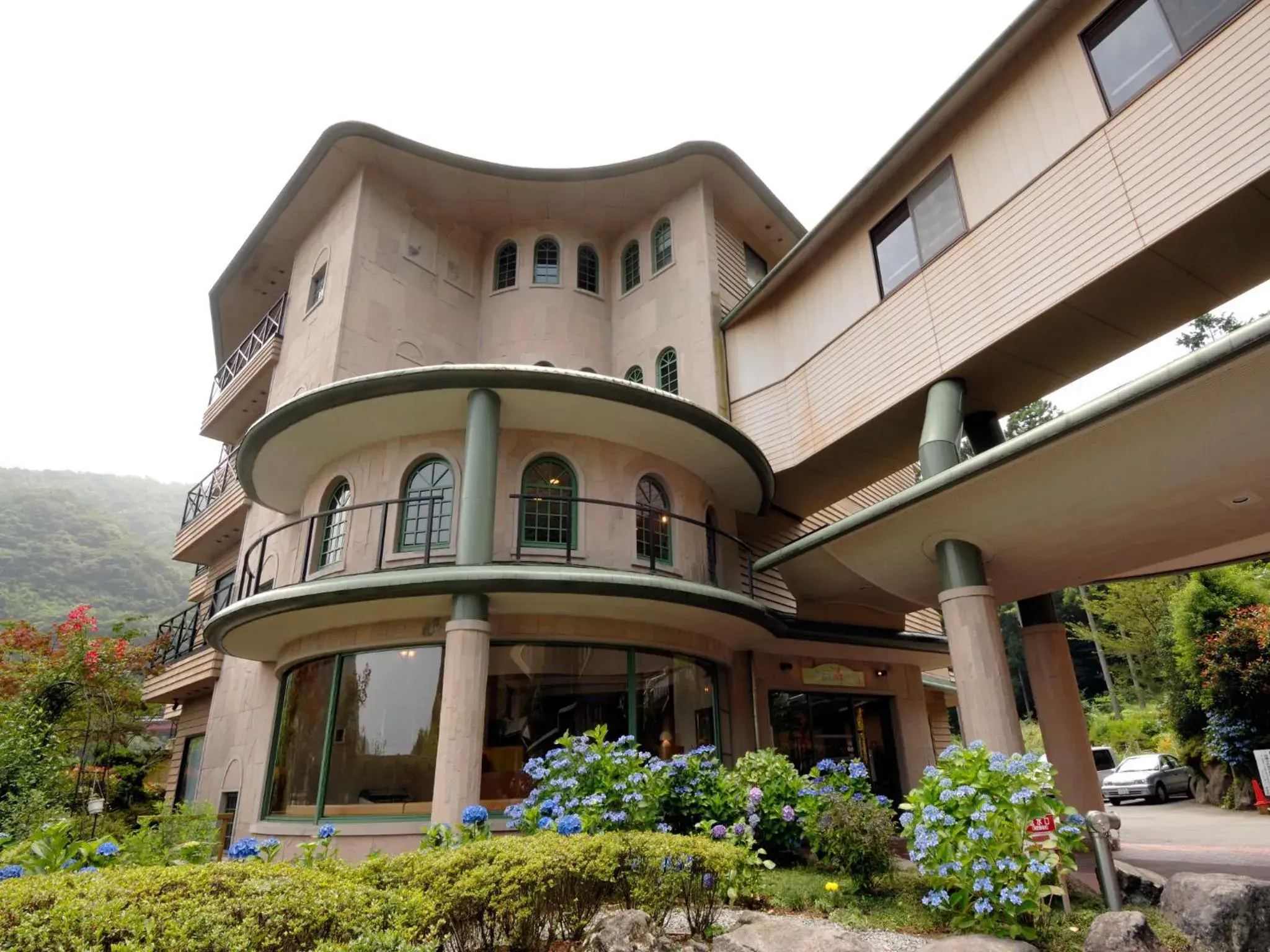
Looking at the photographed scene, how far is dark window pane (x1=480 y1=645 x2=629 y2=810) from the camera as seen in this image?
9.73 metres

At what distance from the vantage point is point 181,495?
132625mm

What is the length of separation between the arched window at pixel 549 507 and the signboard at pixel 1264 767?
17158mm

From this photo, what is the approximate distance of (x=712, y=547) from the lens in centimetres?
1367

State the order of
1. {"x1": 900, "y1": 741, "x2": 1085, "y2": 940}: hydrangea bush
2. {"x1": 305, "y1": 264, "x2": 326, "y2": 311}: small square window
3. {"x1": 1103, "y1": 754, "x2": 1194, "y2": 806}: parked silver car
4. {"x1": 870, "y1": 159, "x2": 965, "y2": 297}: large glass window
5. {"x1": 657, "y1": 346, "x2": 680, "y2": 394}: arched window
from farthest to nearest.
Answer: {"x1": 1103, "y1": 754, "x2": 1194, "y2": 806}: parked silver car, {"x1": 305, "y1": 264, "x2": 326, "y2": 311}: small square window, {"x1": 657, "y1": 346, "x2": 680, "y2": 394}: arched window, {"x1": 870, "y1": 159, "x2": 965, "y2": 297}: large glass window, {"x1": 900, "y1": 741, "x2": 1085, "y2": 940}: hydrangea bush

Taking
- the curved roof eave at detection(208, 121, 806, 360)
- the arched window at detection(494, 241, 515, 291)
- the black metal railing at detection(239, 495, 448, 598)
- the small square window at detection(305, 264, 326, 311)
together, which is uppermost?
the curved roof eave at detection(208, 121, 806, 360)

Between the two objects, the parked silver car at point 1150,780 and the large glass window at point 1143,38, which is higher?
the large glass window at point 1143,38

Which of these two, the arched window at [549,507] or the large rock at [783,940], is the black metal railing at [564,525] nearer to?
the arched window at [549,507]

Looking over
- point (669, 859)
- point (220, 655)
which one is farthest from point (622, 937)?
point (220, 655)

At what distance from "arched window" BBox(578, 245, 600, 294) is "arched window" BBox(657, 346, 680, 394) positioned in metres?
2.92

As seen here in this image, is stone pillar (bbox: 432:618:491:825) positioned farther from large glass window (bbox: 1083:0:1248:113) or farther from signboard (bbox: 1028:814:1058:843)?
large glass window (bbox: 1083:0:1248:113)

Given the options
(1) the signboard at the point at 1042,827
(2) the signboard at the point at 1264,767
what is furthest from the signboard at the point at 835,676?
(1) the signboard at the point at 1042,827

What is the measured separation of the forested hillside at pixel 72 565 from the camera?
210 ft

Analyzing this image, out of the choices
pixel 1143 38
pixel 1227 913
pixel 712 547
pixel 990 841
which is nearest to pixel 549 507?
pixel 712 547

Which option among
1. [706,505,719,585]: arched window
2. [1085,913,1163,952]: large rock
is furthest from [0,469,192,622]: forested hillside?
[1085,913,1163,952]: large rock
